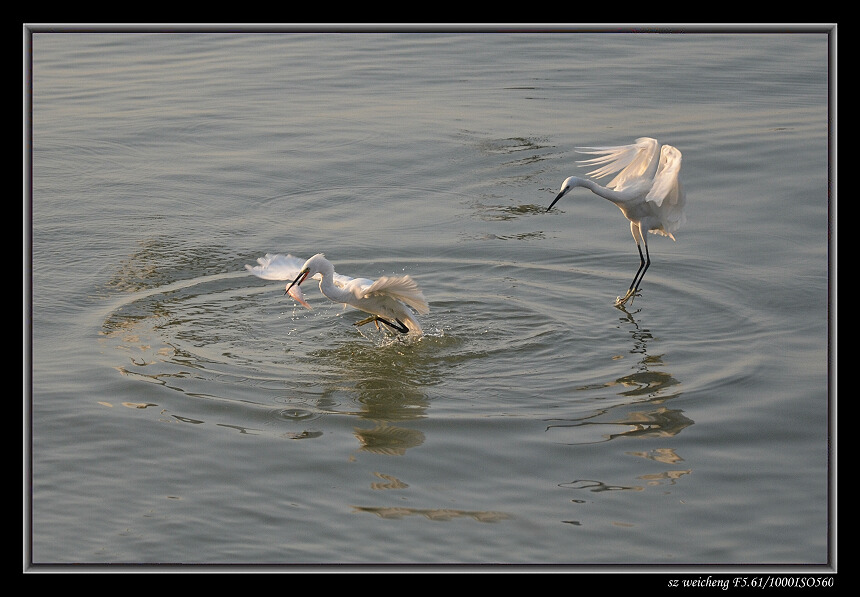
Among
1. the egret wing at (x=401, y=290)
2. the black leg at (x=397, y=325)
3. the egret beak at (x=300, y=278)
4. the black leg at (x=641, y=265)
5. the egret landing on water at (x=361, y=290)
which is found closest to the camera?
the egret wing at (x=401, y=290)

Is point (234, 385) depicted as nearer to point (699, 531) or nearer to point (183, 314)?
point (183, 314)

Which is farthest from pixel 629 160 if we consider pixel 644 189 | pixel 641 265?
pixel 641 265

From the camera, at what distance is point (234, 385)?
720cm

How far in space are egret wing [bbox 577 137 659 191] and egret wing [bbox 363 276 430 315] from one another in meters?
2.40

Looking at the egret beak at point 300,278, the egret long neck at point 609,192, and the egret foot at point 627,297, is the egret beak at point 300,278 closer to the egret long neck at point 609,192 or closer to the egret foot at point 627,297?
the egret foot at point 627,297

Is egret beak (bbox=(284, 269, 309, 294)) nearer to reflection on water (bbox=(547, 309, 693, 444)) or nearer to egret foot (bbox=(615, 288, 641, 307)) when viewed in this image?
reflection on water (bbox=(547, 309, 693, 444))

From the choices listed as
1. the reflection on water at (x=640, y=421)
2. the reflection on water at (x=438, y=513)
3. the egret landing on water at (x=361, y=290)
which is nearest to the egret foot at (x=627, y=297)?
the reflection on water at (x=640, y=421)

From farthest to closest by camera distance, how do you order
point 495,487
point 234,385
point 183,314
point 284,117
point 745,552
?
1. point 284,117
2. point 183,314
3. point 234,385
4. point 495,487
5. point 745,552

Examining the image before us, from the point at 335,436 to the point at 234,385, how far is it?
0.99 meters

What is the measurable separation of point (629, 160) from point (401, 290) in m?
2.96

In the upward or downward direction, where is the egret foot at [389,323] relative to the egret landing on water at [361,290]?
downward

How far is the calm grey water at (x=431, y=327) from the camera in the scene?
18.8 feet

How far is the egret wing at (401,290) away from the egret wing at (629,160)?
2396mm

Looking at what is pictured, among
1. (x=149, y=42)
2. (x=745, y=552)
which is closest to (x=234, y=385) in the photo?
(x=745, y=552)
